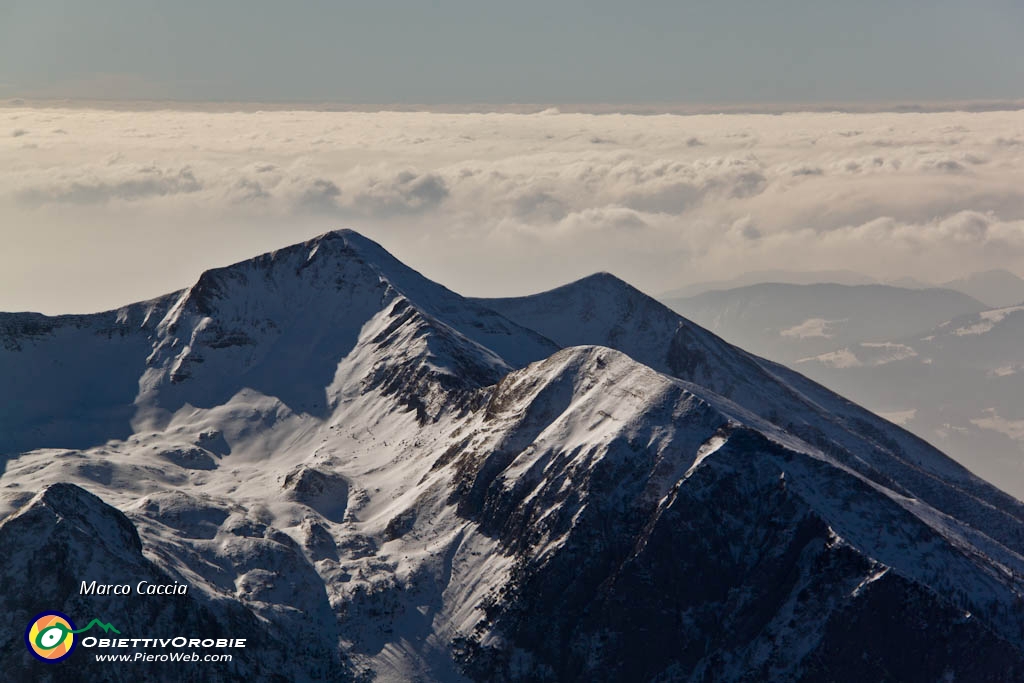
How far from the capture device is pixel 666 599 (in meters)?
168

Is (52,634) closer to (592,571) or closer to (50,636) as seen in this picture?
(50,636)

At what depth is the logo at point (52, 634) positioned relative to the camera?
153m

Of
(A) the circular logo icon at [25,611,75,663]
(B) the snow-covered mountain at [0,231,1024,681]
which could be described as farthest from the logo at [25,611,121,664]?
(B) the snow-covered mountain at [0,231,1024,681]

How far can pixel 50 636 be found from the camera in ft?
505

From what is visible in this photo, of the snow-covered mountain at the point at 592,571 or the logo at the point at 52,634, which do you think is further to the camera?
the snow-covered mountain at the point at 592,571

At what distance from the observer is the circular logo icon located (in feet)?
501

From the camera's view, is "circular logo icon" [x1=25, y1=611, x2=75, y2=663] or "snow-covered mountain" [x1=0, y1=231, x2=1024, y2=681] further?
"snow-covered mountain" [x1=0, y1=231, x2=1024, y2=681]

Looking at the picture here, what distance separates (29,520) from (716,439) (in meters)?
107

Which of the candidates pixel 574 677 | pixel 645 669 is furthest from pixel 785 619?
pixel 574 677

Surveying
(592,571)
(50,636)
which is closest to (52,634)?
(50,636)

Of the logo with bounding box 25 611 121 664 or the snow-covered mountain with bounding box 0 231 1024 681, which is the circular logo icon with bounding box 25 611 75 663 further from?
the snow-covered mountain with bounding box 0 231 1024 681

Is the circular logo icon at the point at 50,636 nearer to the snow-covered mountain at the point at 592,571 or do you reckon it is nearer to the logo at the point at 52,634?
the logo at the point at 52,634

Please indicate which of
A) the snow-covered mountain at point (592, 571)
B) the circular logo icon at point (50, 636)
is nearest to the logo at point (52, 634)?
the circular logo icon at point (50, 636)

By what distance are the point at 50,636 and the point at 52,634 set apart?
0.36m
